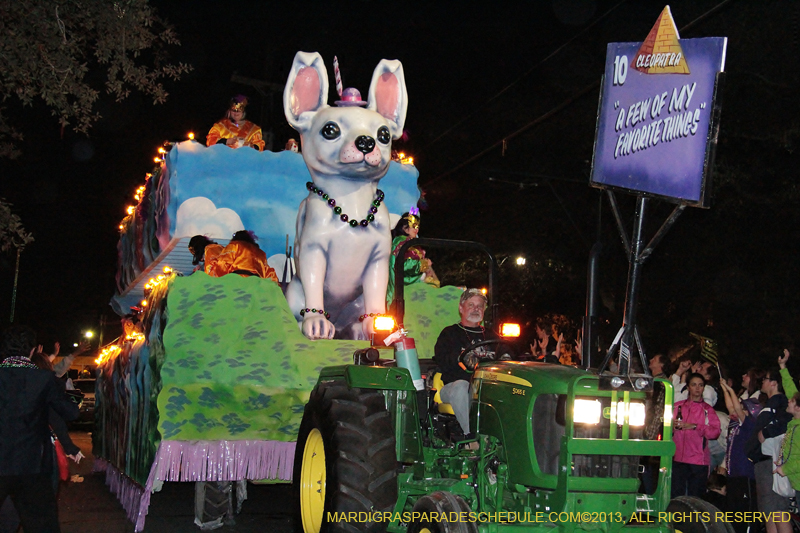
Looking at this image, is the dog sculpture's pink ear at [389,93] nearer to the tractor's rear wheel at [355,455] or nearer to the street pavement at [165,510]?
the tractor's rear wheel at [355,455]

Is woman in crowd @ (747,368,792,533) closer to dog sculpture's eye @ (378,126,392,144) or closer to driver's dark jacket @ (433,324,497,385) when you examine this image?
driver's dark jacket @ (433,324,497,385)

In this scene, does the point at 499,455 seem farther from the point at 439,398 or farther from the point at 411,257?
the point at 411,257

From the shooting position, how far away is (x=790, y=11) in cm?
1202

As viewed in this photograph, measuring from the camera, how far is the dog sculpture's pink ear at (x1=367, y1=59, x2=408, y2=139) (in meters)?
8.02

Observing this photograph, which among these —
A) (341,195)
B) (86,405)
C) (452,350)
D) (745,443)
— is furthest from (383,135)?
(86,405)

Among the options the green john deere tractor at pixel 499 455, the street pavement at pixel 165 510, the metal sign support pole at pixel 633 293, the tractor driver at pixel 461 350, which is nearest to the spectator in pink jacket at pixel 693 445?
the tractor driver at pixel 461 350

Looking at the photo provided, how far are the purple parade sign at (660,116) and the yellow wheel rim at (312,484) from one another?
277 cm

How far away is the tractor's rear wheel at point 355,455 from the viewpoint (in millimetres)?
4891

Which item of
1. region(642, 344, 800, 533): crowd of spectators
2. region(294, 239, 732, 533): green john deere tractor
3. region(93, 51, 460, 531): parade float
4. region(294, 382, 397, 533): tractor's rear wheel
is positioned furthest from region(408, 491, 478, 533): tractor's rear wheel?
region(642, 344, 800, 533): crowd of spectators

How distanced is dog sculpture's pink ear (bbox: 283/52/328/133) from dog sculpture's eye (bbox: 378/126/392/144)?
2.06ft

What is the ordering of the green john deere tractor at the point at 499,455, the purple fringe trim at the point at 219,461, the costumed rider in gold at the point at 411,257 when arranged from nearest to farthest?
the green john deere tractor at the point at 499,455 < the purple fringe trim at the point at 219,461 < the costumed rider in gold at the point at 411,257

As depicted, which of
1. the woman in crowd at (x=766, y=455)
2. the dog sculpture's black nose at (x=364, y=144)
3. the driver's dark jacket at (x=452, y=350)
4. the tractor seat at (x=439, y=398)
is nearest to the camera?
the tractor seat at (x=439, y=398)

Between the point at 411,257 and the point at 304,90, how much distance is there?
216 centimetres

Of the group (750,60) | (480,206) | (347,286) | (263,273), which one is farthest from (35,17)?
(480,206)
